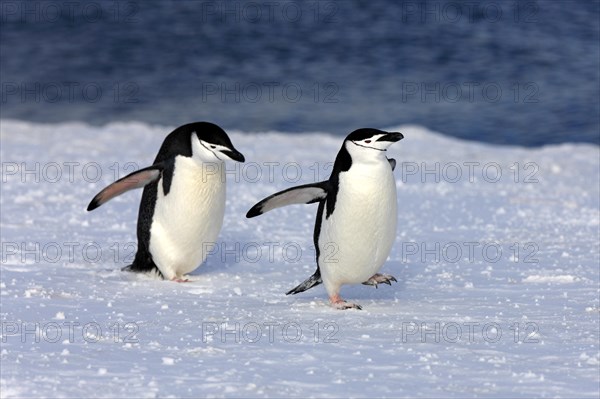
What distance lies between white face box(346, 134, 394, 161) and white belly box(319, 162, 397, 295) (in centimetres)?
4

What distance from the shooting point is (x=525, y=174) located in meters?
9.42

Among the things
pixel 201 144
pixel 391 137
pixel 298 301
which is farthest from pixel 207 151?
pixel 391 137

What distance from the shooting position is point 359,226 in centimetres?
468

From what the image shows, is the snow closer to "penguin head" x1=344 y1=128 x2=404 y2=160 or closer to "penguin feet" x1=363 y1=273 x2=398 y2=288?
"penguin feet" x1=363 y1=273 x2=398 y2=288

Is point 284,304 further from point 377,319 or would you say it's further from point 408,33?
point 408,33

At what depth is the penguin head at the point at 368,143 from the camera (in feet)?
14.9

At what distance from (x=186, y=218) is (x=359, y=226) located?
1.05m

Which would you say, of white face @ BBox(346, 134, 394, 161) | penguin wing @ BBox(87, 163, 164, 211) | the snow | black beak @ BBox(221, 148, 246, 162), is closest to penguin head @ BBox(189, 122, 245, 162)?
black beak @ BBox(221, 148, 246, 162)

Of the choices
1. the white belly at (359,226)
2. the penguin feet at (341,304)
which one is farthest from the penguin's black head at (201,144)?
the penguin feet at (341,304)

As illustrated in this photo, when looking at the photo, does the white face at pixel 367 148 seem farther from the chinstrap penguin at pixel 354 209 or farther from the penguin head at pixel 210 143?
the penguin head at pixel 210 143

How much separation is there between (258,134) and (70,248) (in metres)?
5.79

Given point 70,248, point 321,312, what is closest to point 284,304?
point 321,312

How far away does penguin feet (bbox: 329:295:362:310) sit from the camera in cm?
474

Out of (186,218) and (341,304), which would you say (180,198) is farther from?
(341,304)
